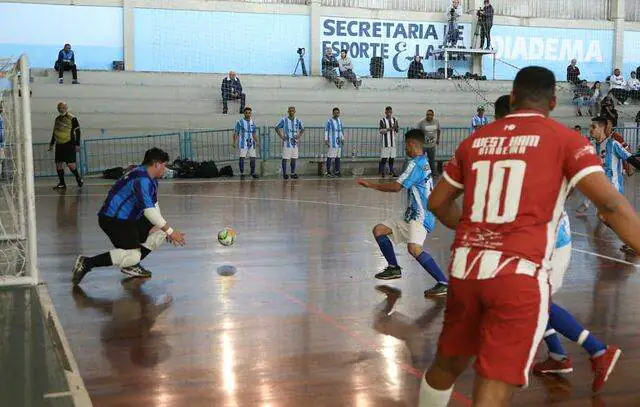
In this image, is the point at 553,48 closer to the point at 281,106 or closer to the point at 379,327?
the point at 281,106

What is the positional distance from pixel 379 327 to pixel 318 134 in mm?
19182

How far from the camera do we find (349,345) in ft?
18.8

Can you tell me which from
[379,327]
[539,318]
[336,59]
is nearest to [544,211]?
[539,318]

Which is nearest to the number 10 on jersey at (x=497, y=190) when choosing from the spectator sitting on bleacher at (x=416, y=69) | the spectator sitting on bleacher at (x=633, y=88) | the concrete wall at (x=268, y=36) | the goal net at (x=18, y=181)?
the goal net at (x=18, y=181)

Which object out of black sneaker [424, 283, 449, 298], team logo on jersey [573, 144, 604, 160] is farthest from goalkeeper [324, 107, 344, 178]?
team logo on jersey [573, 144, 604, 160]

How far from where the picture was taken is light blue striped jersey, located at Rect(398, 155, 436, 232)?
7.19 m

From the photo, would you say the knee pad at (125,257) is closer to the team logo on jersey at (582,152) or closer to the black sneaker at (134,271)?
the black sneaker at (134,271)

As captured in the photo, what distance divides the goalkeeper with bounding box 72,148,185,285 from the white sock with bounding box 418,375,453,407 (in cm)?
433

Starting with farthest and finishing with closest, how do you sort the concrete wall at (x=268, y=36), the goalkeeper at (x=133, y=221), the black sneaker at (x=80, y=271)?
1. the concrete wall at (x=268, y=36)
2. the black sneaker at (x=80, y=271)
3. the goalkeeper at (x=133, y=221)

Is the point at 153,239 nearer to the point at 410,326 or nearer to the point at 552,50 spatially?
the point at 410,326

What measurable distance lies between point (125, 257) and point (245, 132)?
1453 cm

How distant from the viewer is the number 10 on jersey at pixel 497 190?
316cm

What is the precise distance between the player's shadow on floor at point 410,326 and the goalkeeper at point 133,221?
2085 millimetres

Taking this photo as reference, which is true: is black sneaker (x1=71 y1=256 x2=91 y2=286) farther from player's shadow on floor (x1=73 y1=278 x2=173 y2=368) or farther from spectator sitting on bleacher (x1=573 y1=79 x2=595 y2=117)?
spectator sitting on bleacher (x1=573 y1=79 x2=595 y2=117)
